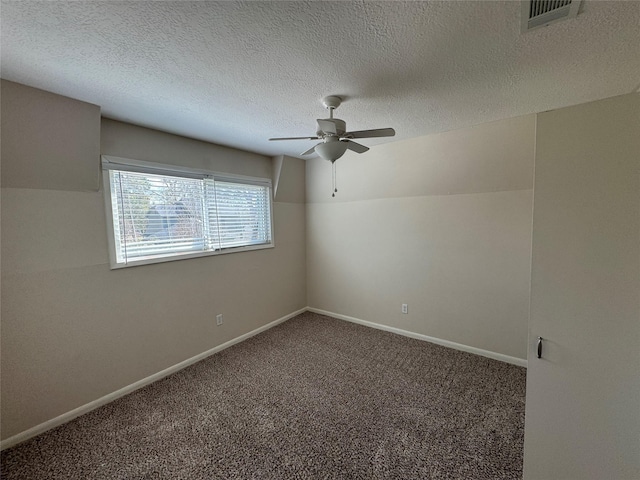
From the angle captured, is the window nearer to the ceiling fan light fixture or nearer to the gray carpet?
the gray carpet

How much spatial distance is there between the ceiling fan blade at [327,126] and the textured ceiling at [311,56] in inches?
9.8

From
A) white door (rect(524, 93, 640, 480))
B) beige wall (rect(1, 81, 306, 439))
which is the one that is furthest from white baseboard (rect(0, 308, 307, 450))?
white door (rect(524, 93, 640, 480))

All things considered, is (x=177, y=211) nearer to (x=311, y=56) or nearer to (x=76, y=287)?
(x=76, y=287)

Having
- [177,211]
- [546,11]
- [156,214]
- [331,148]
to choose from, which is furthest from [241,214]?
[546,11]

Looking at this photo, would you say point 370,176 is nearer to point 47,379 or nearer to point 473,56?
point 473,56

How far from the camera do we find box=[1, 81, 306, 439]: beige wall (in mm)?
1836

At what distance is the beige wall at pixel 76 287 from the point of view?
1.84 meters

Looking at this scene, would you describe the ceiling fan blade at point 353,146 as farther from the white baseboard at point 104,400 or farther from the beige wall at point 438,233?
the white baseboard at point 104,400

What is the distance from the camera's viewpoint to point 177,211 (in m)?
2.79

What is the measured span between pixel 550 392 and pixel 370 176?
9.21ft

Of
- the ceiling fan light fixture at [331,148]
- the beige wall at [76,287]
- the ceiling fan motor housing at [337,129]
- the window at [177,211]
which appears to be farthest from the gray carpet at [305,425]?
the ceiling fan motor housing at [337,129]

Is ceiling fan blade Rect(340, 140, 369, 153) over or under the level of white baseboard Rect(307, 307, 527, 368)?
over

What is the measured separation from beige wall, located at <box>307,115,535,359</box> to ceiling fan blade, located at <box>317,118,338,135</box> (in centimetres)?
168

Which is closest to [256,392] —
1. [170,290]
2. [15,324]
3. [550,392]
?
[170,290]
